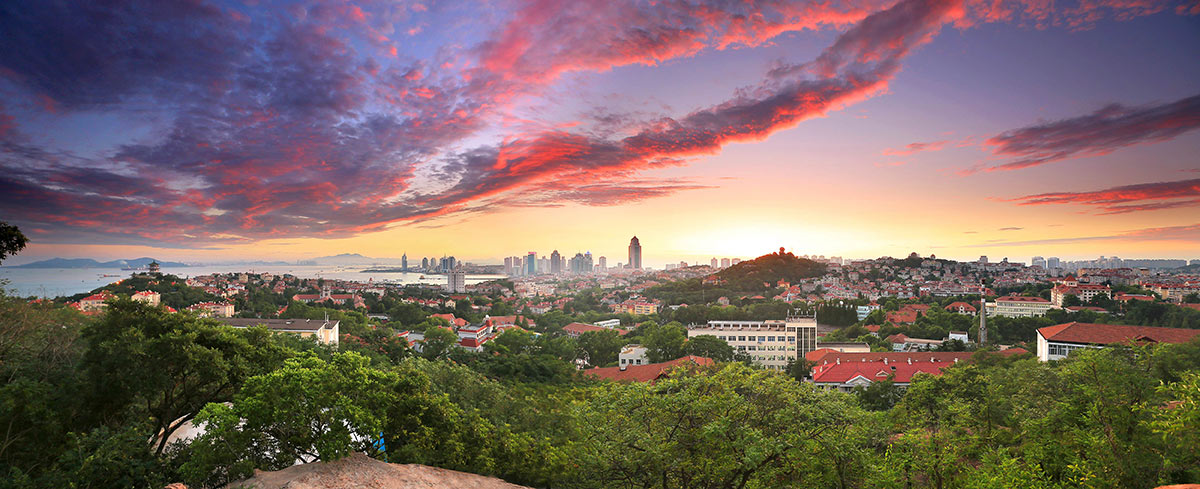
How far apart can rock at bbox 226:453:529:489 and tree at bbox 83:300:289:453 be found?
2.40 m

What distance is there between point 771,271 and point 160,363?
304 ft

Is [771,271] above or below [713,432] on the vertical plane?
above

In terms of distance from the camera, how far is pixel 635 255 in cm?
19375

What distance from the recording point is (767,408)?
30.3ft

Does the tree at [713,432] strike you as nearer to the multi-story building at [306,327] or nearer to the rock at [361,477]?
the rock at [361,477]

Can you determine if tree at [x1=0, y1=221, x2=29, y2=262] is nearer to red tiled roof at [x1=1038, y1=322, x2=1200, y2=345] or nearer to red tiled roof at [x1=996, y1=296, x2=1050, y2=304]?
red tiled roof at [x1=1038, y1=322, x2=1200, y2=345]

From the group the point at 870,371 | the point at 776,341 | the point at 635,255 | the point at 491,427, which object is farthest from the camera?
the point at 635,255

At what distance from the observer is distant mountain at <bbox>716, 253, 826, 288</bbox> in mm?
86812

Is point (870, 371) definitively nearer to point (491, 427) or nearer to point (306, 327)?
point (491, 427)

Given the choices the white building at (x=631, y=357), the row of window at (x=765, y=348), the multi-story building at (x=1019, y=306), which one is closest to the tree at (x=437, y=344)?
the white building at (x=631, y=357)

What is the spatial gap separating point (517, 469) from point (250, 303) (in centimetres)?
4398

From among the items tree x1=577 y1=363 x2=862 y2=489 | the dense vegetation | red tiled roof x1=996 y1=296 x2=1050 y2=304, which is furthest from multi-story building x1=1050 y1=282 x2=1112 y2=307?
tree x1=577 y1=363 x2=862 y2=489

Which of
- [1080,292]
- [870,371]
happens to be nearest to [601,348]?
[870,371]

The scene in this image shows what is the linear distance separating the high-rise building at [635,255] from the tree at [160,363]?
17984 centimetres
